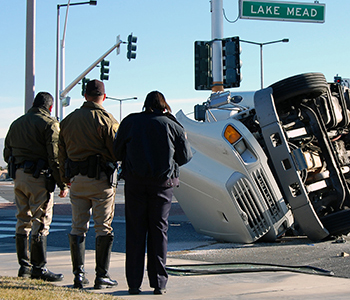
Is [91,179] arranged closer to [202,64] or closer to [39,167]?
[39,167]

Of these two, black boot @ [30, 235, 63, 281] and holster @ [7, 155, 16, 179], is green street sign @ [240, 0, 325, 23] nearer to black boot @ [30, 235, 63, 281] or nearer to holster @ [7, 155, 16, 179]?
holster @ [7, 155, 16, 179]

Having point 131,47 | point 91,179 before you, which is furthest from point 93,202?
point 131,47

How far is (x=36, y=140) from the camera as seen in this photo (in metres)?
5.25

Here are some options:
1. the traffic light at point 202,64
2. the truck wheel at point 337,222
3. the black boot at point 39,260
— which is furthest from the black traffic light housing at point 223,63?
the black boot at point 39,260

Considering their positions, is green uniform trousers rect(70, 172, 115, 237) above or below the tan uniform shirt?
below

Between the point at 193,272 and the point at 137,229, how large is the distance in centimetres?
112

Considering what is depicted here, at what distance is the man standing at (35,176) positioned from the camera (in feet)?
17.0

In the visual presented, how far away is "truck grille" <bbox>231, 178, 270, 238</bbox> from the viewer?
284 inches

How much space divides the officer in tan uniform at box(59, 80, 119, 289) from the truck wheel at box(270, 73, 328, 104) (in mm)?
3199

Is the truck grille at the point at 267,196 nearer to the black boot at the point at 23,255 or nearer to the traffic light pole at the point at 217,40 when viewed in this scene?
the black boot at the point at 23,255

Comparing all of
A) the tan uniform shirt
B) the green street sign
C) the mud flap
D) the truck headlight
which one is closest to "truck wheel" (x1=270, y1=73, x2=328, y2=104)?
the mud flap

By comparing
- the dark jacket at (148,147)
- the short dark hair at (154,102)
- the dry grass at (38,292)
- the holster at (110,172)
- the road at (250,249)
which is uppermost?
the short dark hair at (154,102)

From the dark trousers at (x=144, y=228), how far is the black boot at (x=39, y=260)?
904mm

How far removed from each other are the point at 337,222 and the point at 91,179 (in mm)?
3781
